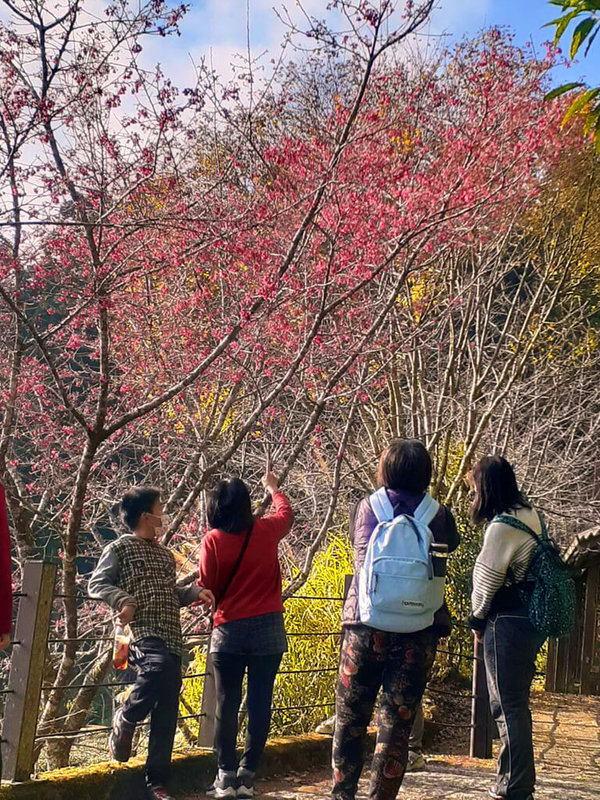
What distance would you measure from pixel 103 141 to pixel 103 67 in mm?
380

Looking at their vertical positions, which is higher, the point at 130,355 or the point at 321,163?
the point at 321,163

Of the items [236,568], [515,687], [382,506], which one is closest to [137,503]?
[236,568]

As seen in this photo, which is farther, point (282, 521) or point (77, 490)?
point (77, 490)

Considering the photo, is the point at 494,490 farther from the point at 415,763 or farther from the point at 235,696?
the point at 415,763

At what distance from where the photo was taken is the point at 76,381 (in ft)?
22.2

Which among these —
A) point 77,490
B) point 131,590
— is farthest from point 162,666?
point 77,490

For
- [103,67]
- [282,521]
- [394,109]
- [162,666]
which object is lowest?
[162,666]

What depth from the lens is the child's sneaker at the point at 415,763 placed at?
16.8 feet

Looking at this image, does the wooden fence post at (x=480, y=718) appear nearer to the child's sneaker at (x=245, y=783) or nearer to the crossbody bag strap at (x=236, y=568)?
the child's sneaker at (x=245, y=783)

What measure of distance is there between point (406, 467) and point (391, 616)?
0.60 metres

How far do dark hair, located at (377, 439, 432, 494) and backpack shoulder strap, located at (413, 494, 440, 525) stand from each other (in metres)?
0.06

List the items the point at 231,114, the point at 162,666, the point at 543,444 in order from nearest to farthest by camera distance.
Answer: the point at 162,666
the point at 231,114
the point at 543,444

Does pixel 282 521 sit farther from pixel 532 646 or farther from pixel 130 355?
pixel 130 355

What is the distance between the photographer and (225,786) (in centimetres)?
419
